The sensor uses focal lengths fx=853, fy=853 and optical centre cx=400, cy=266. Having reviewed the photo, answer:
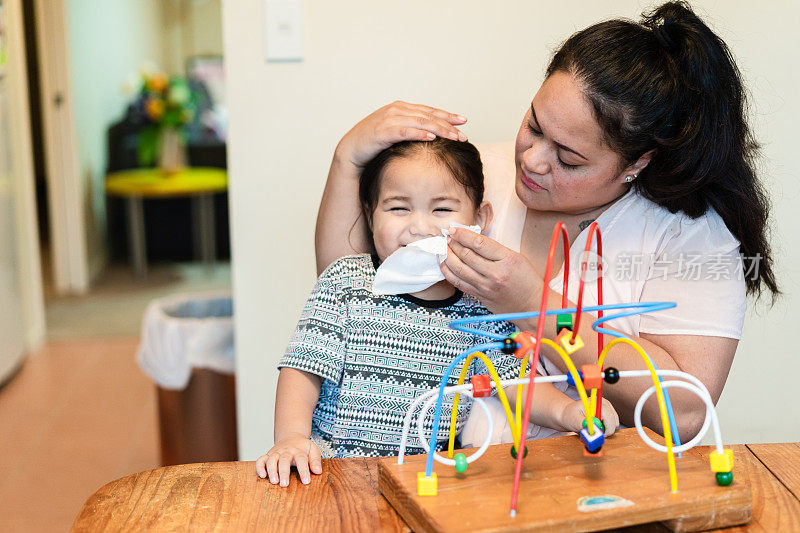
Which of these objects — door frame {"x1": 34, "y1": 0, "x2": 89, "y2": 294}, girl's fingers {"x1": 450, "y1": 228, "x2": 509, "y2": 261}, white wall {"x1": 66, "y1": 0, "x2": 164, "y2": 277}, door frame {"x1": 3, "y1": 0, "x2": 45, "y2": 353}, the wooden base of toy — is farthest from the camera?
white wall {"x1": 66, "y1": 0, "x2": 164, "y2": 277}

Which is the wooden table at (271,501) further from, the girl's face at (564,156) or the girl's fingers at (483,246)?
the girl's face at (564,156)

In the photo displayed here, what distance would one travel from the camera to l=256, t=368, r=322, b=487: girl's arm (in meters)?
1.16

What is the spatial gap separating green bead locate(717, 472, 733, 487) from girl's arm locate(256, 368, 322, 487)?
0.52 metres

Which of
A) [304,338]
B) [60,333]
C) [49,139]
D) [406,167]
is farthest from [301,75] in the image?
[49,139]

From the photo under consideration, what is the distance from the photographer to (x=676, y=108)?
4.55 ft

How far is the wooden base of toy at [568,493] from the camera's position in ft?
3.14

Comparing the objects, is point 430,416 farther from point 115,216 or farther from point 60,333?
point 115,216

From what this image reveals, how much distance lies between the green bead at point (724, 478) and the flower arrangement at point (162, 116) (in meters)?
4.44

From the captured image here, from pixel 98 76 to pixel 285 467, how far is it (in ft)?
15.3

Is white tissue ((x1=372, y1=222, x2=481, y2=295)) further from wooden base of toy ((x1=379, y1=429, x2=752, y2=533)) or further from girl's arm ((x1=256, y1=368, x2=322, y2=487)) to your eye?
wooden base of toy ((x1=379, y1=429, x2=752, y2=533))

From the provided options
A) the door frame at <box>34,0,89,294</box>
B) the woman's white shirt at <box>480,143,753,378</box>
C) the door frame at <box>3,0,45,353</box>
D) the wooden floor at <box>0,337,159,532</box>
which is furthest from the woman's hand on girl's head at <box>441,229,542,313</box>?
the door frame at <box>34,0,89,294</box>

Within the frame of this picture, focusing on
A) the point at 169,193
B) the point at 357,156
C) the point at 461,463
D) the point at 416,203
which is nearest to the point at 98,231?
the point at 169,193

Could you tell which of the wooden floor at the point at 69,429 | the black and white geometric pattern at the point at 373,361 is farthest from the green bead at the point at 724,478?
the wooden floor at the point at 69,429

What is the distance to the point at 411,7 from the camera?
1979 mm
